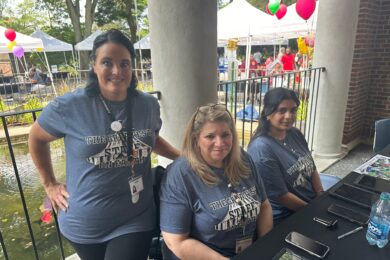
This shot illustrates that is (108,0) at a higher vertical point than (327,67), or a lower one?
higher

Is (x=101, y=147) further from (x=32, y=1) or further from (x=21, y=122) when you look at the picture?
(x=32, y=1)

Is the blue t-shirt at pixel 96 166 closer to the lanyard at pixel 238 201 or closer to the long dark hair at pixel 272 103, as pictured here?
the lanyard at pixel 238 201

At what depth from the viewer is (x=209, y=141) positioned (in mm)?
1494

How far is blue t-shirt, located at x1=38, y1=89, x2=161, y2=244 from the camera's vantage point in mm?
1374

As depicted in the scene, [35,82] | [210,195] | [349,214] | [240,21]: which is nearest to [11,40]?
[35,82]

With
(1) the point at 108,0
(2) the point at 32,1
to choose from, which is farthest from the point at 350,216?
(2) the point at 32,1

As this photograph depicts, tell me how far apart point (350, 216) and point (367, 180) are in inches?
21.2

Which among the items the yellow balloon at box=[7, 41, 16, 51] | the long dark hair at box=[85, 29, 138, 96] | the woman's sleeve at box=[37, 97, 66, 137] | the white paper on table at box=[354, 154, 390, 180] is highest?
the yellow balloon at box=[7, 41, 16, 51]

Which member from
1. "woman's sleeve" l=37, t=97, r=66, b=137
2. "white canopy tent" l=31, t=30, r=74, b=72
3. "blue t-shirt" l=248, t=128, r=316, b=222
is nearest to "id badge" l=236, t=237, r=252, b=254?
"blue t-shirt" l=248, t=128, r=316, b=222

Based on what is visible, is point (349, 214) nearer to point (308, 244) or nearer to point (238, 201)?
point (308, 244)

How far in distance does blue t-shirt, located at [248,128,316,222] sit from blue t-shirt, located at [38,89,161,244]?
715 millimetres

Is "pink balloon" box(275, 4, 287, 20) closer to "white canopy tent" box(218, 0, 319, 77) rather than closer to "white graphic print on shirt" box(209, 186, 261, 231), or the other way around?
"white canopy tent" box(218, 0, 319, 77)

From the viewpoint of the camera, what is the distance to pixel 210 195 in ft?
4.69

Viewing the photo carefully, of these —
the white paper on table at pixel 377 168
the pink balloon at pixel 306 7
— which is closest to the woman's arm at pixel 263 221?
the white paper on table at pixel 377 168
